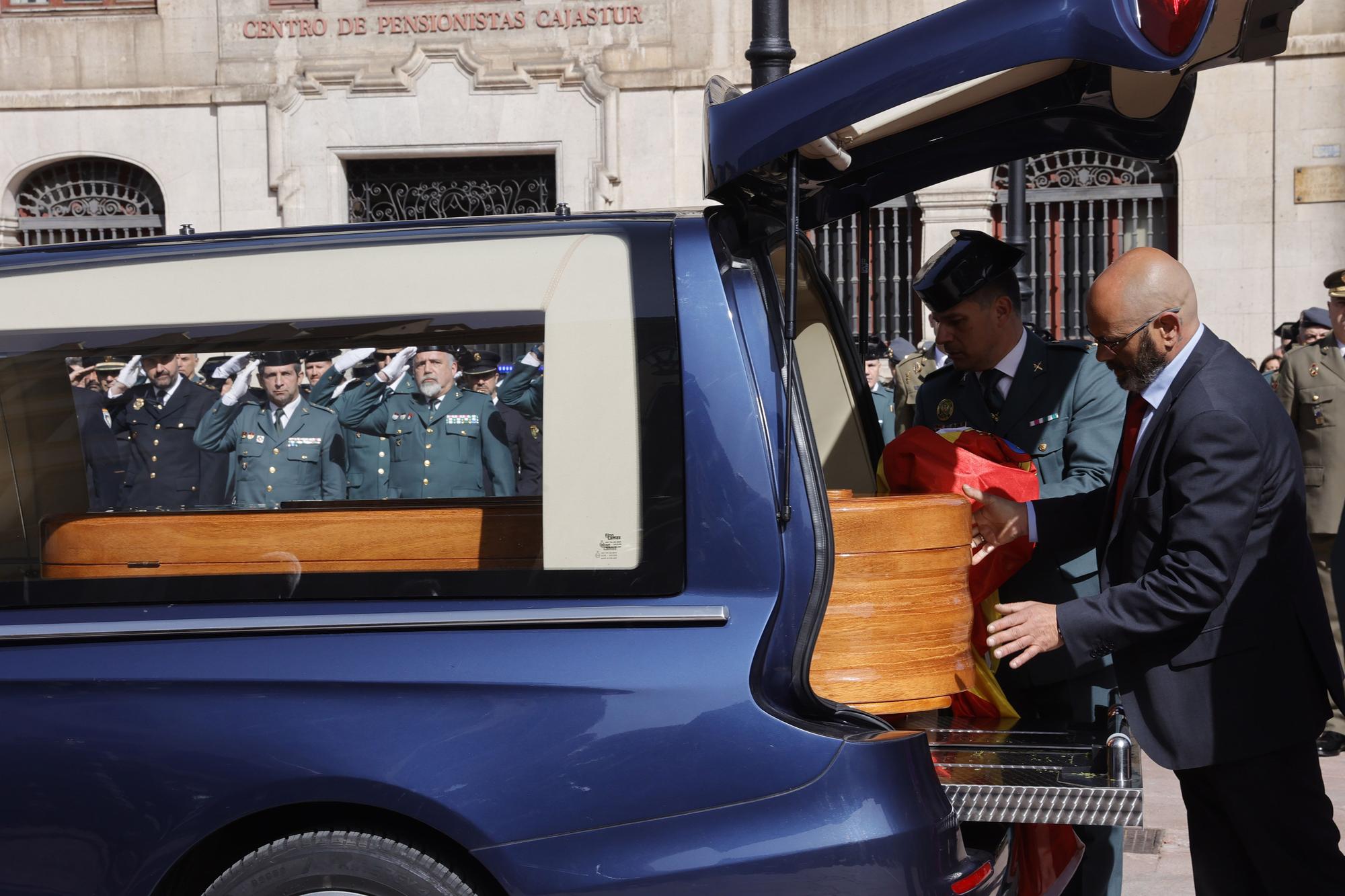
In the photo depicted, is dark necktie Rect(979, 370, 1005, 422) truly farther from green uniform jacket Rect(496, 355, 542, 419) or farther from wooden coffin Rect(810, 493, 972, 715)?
green uniform jacket Rect(496, 355, 542, 419)

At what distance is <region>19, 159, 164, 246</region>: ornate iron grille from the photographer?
14617mm

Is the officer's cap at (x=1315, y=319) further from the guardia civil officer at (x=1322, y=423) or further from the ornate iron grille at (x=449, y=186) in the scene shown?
the ornate iron grille at (x=449, y=186)

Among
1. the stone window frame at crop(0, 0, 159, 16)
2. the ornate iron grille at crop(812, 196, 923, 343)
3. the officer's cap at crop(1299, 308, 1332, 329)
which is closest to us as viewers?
the officer's cap at crop(1299, 308, 1332, 329)

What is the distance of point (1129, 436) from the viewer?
10.7ft

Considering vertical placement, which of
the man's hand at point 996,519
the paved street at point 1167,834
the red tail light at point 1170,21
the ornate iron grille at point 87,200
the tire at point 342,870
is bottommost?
the paved street at point 1167,834

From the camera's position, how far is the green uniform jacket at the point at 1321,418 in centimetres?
706

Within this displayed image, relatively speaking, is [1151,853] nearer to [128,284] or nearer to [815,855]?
[815,855]

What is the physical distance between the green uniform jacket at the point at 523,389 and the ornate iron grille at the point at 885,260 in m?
11.5

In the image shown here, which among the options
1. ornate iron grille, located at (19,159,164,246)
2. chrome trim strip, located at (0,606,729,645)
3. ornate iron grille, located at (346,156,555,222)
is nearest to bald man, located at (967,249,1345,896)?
chrome trim strip, located at (0,606,729,645)

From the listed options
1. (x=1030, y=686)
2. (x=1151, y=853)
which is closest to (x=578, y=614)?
(x=1030, y=686)

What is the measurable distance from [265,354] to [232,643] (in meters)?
0.64

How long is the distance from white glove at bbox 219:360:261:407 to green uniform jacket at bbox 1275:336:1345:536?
6080 millimetres

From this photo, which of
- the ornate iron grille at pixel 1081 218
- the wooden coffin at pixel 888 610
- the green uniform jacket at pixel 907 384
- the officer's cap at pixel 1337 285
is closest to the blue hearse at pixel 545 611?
the wooden coffin at pixel 888 610

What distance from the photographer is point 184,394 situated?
113 inches
